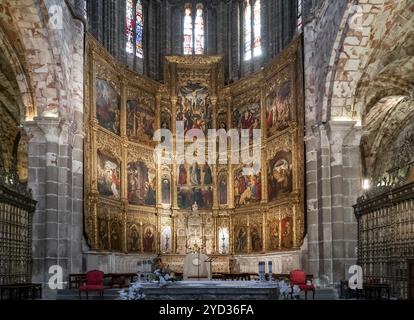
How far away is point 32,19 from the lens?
19.7m

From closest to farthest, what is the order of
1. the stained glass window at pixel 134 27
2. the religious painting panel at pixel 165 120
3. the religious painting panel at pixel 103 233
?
the religious painting panel at pixel 103 233, the religious painting panel at pixel 165 120, the stained glass window at pixel 134 27

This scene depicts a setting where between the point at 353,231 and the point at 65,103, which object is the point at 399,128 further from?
the point at 65,103

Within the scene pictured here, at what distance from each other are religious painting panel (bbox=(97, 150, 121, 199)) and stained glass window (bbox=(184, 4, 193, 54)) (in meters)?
8.81

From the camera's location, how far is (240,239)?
1148 inches

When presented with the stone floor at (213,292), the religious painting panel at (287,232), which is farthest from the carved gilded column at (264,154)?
the stone floor at (213,292)

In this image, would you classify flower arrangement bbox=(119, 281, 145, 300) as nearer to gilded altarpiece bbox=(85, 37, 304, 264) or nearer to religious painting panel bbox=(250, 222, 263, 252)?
gilded altarpiece bbox=(85, 37, 304, 264)

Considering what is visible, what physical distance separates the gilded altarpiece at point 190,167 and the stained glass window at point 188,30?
2588mm

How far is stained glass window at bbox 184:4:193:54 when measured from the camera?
110 ft

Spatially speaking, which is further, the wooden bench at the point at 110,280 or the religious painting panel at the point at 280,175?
the religious painting panel at the point at 280,175

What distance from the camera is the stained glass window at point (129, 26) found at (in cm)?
3162

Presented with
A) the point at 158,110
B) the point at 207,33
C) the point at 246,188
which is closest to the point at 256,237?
the point at 246,188

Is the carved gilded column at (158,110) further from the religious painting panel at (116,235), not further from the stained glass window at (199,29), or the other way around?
the religious painting panel at (116,235)

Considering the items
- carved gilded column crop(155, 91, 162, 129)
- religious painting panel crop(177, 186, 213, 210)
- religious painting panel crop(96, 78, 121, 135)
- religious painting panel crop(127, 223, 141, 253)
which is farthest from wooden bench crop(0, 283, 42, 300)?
carved gilded column crop(155, 91, 162, 129)

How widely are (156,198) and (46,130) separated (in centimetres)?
910
